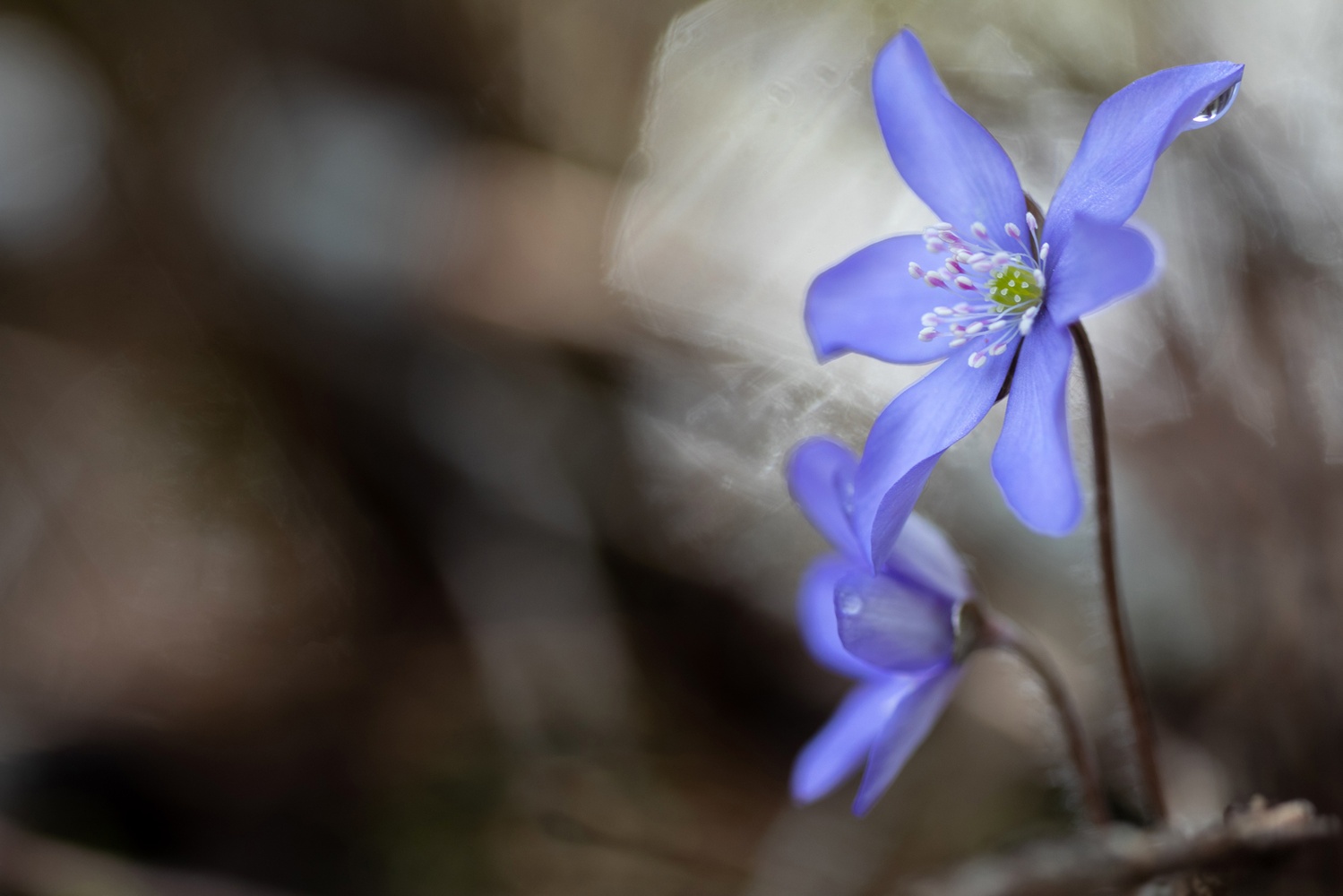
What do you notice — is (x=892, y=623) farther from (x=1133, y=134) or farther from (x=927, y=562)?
(x=1133, y=134)

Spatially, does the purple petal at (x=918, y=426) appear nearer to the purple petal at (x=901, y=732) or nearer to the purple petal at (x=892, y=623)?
the purple petal at (x=892, y=623)

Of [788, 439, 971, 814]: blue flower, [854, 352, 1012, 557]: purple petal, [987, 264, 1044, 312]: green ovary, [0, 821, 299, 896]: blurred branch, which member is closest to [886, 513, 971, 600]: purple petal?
[788, 439, 971, 814]: blue flower

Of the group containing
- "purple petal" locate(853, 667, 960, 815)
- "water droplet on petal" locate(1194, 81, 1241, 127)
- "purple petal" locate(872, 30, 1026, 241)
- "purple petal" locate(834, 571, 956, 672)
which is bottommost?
"purple petal" locate(853, 667, 960, 815)

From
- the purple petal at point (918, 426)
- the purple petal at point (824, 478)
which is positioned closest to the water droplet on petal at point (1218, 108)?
the purple petal at point (918, 426)

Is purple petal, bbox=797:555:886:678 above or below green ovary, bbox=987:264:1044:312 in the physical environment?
below

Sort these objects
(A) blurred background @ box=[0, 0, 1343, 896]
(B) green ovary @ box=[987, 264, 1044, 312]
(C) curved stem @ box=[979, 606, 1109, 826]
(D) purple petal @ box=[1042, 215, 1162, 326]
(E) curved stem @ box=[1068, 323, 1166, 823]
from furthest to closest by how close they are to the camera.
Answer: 1. (A) blurred background @ box=[0, 0, 1343, 896]
2. (C) curved stem @ box=[979, 606, 1109, 826]
3. (B) green ovary @ box=[987, 264, 1044, 312]
4. (E) curved stem @ box=[1068, 323, 1166, 823]
5. (D) purple petal @ box=[1042, 215, 1162, 326]

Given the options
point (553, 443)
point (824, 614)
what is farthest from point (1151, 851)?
point (553, 443)

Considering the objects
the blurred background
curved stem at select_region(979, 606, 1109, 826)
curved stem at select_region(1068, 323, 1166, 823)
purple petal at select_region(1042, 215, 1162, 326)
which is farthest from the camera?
the blurred background

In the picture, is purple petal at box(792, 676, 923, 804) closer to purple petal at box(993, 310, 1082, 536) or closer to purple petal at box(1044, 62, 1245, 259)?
purple petal at box(993, 310, 1082, 536)
